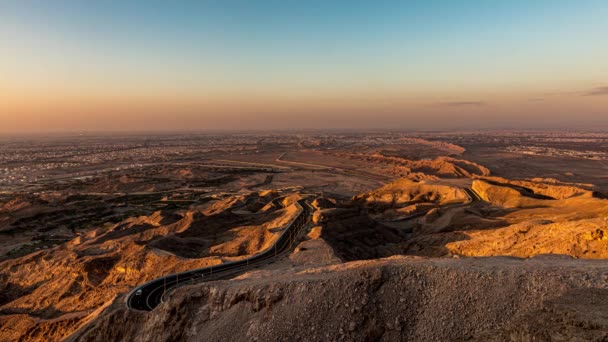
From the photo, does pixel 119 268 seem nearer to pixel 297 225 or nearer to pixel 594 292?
pixel 297 225

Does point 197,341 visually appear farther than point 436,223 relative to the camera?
No

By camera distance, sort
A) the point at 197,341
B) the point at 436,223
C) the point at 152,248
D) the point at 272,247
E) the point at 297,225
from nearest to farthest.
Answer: the point at 197,341
the point at 272,247
the point at 152,248
the point at 297,225
the point at 436,223

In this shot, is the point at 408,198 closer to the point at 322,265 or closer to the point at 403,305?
the point at 322,265

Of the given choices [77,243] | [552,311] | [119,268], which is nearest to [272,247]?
[119,268]

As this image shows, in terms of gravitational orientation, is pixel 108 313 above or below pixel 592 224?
below

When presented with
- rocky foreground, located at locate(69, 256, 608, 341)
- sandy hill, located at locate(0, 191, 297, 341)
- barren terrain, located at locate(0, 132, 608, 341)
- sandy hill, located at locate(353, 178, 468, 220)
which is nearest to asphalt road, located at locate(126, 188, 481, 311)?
barren terrain, located at locate(0, 132, 608, 341)

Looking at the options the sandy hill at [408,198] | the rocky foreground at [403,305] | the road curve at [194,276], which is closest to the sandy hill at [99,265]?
the road curve at [194,276]

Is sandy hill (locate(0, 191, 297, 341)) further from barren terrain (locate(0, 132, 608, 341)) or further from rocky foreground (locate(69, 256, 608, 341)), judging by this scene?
rocky foreground (locate(69, 256, 608, 341))
